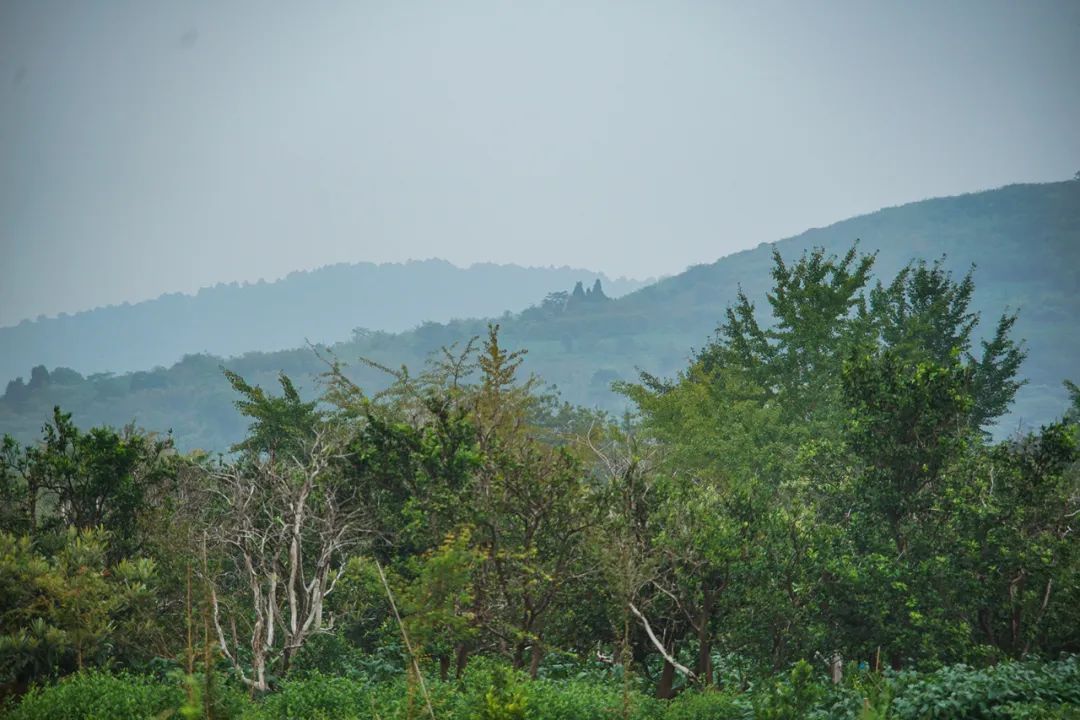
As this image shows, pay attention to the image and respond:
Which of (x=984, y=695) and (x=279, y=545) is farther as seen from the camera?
(x=279, y=545)

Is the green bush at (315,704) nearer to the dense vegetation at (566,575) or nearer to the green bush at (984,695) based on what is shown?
the dense vegetation at (566,575)

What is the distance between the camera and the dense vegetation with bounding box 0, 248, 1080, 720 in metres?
13.6

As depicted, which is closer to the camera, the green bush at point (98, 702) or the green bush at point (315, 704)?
the green bush at point (98, 702)

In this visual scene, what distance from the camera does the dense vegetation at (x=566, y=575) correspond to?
1359cm

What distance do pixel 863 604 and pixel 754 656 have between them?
213 centimetres

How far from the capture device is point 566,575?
16.2m

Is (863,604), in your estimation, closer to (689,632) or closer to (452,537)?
(689,632)

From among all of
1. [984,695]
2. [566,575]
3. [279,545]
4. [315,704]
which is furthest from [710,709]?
[279,545]

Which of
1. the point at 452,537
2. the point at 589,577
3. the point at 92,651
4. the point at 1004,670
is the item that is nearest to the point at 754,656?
the point at 589,577

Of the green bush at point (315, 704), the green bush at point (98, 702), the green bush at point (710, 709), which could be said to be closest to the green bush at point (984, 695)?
the green bush at point (710, 709)

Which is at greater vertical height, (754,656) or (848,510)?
(848,510)

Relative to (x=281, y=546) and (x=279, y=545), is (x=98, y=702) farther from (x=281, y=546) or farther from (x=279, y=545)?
(x=281, y=546)

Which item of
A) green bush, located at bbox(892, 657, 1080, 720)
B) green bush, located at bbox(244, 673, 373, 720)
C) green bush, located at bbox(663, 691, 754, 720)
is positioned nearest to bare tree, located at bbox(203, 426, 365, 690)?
green bush, located at bbox(244, 673, 373, 720)

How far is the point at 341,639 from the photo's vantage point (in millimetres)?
17312
